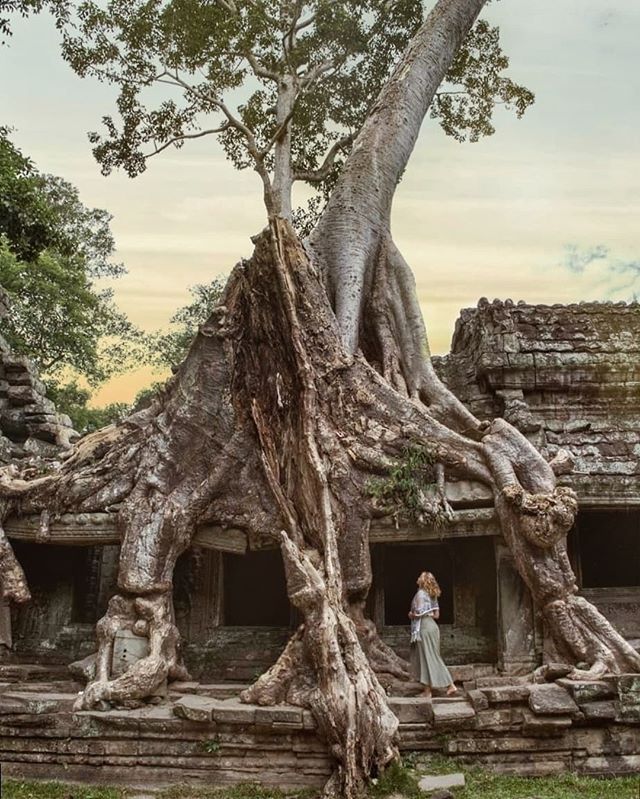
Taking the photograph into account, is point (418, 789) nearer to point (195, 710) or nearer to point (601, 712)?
point (601, 712)

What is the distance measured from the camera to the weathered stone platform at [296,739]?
590 centimetres

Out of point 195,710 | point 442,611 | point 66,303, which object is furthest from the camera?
point 66,303

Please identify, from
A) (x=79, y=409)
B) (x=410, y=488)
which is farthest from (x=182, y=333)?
(x=410, y=488)

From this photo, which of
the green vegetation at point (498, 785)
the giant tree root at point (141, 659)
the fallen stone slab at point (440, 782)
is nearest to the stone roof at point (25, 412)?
the giant tree root at point (141, 659)

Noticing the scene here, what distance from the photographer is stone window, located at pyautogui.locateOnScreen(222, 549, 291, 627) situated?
924 cm

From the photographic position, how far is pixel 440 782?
5.56m

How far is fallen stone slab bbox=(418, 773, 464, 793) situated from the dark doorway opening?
294 cm

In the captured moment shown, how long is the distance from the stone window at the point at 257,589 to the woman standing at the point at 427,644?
2631 millimetres

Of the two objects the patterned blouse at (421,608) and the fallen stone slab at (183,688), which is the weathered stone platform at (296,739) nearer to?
the patterned blouse at (421,608)

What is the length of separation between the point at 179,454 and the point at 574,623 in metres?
4.04

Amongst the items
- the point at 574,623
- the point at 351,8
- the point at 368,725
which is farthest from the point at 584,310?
the point at 351,8

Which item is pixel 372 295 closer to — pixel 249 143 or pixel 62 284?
pixel 249 143

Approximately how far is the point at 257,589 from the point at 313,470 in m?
2.83

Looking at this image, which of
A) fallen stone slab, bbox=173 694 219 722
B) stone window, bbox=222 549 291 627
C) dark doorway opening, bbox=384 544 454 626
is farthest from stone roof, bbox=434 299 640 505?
fallen stone slab, bbox=173 694 219 722
